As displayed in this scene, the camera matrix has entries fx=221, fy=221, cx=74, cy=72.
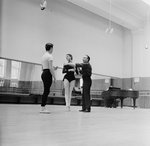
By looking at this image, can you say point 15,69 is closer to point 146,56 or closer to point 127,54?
point 127,54

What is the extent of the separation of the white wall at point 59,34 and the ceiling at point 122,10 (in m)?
0.91

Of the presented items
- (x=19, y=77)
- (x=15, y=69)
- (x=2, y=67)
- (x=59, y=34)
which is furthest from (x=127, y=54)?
(x=2, y=67)

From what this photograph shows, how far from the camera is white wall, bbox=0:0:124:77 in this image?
10.3 m

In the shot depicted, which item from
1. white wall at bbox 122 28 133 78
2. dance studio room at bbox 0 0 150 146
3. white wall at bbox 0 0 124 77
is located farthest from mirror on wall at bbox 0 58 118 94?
white wall at bbox 122 28 133 78

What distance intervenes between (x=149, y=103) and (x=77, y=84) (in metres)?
5.12

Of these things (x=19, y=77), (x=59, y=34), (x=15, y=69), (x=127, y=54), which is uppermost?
(x=59, y=34)

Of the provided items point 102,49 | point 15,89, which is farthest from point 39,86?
point 102,49

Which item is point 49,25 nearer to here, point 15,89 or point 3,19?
point 3,19

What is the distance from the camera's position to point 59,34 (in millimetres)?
12320

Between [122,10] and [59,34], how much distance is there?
16.1 feet

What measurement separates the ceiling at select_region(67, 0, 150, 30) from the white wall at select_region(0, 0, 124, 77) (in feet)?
2.98

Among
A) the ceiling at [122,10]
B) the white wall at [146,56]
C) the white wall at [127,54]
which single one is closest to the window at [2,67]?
the ceiling at [122,10]

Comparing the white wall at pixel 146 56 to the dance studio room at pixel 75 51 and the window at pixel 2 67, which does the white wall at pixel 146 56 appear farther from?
the window at pixel 2 67

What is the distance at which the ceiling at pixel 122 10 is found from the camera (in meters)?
12.6
